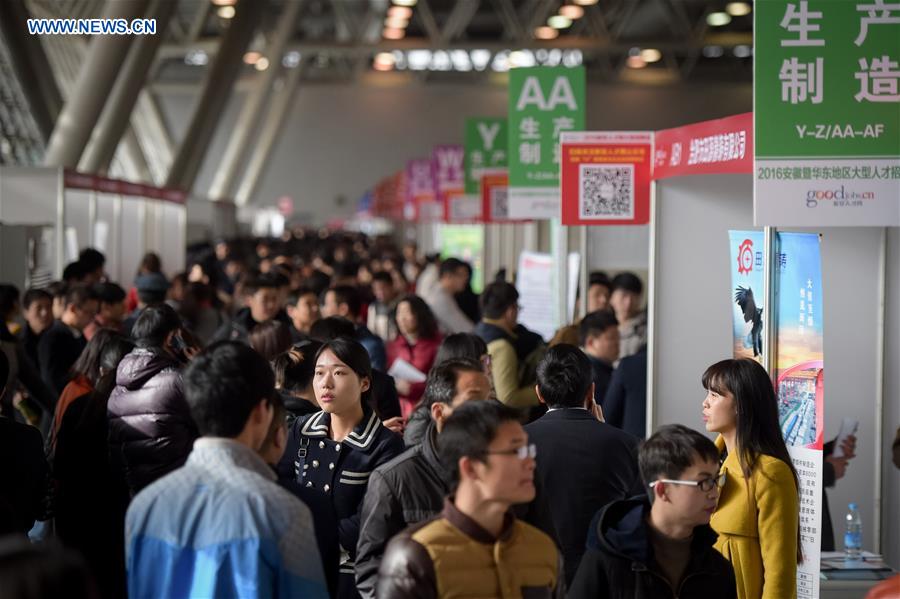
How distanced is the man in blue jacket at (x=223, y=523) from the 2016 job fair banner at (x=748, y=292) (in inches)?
119

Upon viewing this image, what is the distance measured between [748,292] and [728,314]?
153 centimetres

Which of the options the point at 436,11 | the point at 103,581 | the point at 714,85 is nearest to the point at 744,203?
the point at 103,581

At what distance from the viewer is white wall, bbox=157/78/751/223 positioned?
47.9 metres

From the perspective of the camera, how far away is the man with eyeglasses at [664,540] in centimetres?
342

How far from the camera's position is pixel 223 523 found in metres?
2.87

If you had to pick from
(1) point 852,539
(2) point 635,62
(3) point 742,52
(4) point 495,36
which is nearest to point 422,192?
(1) point 852,539

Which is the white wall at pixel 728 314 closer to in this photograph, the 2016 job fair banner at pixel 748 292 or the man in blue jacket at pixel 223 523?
the 2016 job fair banner at pixel 748 292

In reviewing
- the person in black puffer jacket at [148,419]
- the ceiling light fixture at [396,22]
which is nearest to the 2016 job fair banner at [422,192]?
the ceiling light fixture at [396,22]

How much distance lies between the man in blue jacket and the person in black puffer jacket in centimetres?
208

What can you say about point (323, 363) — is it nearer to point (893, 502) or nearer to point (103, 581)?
point (103, 581)

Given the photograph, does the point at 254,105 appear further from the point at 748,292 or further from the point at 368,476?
the point at 368,476

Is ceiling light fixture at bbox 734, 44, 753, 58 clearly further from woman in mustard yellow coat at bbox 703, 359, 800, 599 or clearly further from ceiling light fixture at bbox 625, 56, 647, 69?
woman in mustard yellow coat at bbox 703, 359, 800, 599

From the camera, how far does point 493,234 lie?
65.2ft

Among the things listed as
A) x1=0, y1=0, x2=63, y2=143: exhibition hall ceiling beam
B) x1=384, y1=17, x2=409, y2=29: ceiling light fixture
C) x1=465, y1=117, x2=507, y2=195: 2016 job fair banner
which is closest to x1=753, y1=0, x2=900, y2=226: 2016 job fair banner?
x1=465, y1=117, x2=507, y2=195: 2016 job fair banner
